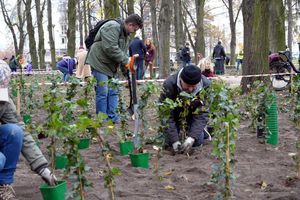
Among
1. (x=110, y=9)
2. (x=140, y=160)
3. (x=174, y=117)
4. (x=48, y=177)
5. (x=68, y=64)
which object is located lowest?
(x=140, y=160)

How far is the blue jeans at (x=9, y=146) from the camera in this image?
3.33 meters

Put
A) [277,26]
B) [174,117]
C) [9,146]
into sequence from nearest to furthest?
[9,146] → [174,117] → [277,26]

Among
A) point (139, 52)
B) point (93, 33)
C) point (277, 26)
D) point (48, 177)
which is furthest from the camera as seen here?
point (277, 26)

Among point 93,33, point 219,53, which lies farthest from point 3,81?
point 219,53

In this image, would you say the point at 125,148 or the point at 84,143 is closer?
the point at 125,148

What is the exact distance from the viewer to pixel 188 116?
17.8ft

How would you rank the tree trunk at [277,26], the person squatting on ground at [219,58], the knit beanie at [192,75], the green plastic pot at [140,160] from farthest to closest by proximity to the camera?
the person squatting on ground at [219,58] → the tree trunk at [277,26] → the knit beanie at [192,75] → the green plastic pot at [140,160]

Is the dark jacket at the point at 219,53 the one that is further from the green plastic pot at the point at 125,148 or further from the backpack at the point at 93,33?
the green plastic pot at the point at 125,148

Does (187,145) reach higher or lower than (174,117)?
lower

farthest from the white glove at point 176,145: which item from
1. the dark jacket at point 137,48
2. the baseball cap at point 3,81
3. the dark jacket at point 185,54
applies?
the dark jacket at point 185,54

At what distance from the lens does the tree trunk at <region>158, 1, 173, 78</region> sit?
52.9 feet

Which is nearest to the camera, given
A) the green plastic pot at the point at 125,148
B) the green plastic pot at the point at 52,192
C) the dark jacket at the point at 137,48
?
the green plastic pot at the point at 52,192

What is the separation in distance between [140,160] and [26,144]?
54.0 inches

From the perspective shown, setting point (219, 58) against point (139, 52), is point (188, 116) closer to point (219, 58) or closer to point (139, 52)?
point (139, 52)
